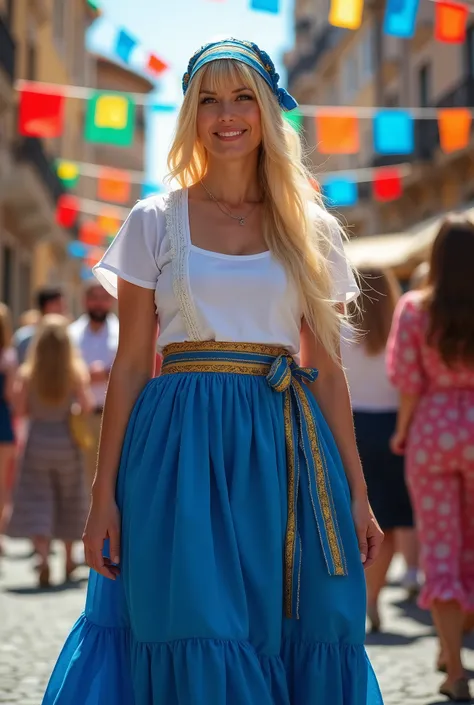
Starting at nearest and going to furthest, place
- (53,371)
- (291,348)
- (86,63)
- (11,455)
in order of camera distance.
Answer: (291,348) < (53,371) < (11,455) < (86,63)

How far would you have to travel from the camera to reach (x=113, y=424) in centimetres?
329

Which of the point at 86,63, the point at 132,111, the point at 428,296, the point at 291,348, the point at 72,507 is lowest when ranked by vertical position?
the point at 72,507

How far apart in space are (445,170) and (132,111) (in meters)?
15.3

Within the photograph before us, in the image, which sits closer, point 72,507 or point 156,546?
point 156,546

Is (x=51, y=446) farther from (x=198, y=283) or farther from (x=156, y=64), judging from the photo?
(x=198, y=283)

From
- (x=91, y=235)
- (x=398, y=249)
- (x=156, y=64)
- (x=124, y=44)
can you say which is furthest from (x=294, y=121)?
(x=91, y=235)

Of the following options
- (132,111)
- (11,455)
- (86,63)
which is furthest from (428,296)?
(86,63)

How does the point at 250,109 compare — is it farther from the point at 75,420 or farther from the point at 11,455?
the point at 11,455

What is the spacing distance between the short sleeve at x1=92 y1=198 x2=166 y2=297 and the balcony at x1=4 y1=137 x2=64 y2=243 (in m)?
21.3

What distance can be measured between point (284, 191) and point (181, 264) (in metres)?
0.38

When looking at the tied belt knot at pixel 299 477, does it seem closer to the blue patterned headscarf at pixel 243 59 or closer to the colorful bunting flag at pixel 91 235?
the blue patterned headscarf at pixel 243 59

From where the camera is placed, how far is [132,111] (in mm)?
13586

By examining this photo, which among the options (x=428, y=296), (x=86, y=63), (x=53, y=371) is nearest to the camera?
(x=428, y=296)

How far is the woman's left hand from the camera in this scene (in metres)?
3.32
